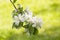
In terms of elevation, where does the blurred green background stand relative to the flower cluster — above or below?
below

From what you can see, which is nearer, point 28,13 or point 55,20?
point 28,13

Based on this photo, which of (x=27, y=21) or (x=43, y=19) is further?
(x=43, y=19)

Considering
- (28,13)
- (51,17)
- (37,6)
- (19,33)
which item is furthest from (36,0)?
(28,13)

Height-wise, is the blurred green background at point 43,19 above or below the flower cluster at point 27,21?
below

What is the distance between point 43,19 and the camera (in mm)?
1970

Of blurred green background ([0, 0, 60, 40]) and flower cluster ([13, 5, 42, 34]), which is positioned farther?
blurred green background ([0, 0, 60, 40])

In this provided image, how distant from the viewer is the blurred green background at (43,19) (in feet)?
5.82

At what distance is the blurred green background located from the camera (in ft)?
5.82

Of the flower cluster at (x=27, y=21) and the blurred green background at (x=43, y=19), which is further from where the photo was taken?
Answer: the blurred green background at (x=43, y=19)

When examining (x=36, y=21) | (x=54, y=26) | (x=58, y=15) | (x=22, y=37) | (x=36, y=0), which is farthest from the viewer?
(x=36, y=0)

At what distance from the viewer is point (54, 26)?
6.19 feet

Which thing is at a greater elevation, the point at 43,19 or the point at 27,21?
the point at 27,21

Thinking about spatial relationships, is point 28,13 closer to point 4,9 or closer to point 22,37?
point 22,37

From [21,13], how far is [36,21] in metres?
0.11
